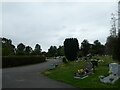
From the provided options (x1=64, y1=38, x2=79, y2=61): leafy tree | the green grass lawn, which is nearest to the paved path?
the green grass lawn

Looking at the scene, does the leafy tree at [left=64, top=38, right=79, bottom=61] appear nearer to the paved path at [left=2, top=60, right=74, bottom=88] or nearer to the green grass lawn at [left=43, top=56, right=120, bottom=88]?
the green grass lawn at [left=43, top=56, right=120, bottom=88]

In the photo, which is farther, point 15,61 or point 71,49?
point 71,49

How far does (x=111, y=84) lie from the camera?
10742mm

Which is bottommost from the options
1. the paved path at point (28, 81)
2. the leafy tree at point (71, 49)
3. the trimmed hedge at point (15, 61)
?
the paved path at point (28, 81)

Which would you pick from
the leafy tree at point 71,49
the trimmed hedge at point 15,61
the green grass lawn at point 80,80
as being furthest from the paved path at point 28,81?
the leafy tree at point 71,49

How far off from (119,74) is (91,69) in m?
3.40

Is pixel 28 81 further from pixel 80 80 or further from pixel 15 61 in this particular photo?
pixel 15 61

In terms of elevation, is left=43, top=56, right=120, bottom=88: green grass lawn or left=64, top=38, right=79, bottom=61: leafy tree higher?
left=64, top=38, right=79, bottom=61: leafy tree

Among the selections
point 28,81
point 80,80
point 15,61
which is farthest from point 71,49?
point 28,81

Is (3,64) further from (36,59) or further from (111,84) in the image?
(111,84)

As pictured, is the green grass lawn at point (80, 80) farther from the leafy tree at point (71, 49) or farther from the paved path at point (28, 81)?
the leafy tree at point (71, 49)

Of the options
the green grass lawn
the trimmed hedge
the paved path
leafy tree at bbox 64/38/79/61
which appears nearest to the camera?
the green grass lawn

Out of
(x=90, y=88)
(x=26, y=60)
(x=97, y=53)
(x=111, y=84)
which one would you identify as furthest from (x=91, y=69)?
(x=97, y=53)

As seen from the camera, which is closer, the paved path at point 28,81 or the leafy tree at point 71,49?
the paved path at point 28,81
